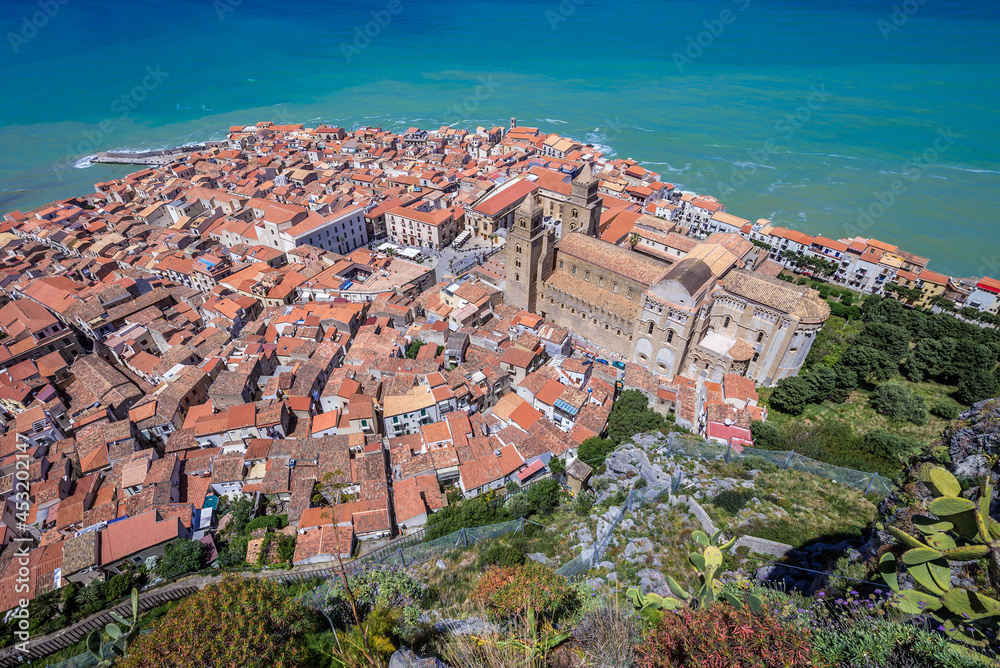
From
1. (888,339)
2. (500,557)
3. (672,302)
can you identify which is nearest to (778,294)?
(672,302)

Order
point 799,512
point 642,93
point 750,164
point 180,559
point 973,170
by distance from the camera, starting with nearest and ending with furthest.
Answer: point 799,512 → point 180,559 → point 973,170 → point 750,164 → point 642,93

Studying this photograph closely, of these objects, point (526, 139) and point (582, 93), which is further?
point (582, 93)

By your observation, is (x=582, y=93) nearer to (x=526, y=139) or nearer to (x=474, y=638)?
(x=526, y=139)

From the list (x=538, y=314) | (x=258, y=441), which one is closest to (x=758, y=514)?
(x=538, y=314)

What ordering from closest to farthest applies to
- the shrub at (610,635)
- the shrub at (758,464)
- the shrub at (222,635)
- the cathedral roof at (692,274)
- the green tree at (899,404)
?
1. the shrub at (610,635)
2. the shrub at (222,635)
3. the shrub at (758,464)
4. the green tree at (899,404)
5. the cathedral roof at (692,274)

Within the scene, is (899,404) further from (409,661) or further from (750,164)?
(750,164)

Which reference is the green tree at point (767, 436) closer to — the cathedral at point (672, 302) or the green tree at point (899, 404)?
the cathedral at point (672, 302)

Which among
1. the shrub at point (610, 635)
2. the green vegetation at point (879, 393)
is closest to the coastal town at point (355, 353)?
the green vegetation at point (879, 393)
